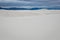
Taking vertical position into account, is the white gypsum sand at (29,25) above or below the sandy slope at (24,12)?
below

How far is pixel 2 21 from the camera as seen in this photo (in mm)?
1094

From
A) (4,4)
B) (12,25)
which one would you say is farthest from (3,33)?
(4,4)

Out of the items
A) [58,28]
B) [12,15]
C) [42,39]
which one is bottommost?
[42,39]

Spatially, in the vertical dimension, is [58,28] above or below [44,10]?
below

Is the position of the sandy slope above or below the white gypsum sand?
above

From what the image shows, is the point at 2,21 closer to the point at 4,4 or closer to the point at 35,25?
the point at 4,4

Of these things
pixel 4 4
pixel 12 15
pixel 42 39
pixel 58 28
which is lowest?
pixel 42 39

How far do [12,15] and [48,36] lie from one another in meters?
0.54

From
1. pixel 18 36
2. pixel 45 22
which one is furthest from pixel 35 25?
pixel 18 36

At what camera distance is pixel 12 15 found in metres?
1.09

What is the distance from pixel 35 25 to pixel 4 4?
18.9 inches

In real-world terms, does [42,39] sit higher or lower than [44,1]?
lower

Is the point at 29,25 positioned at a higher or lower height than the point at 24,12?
lower

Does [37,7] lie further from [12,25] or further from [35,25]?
[12,25]
